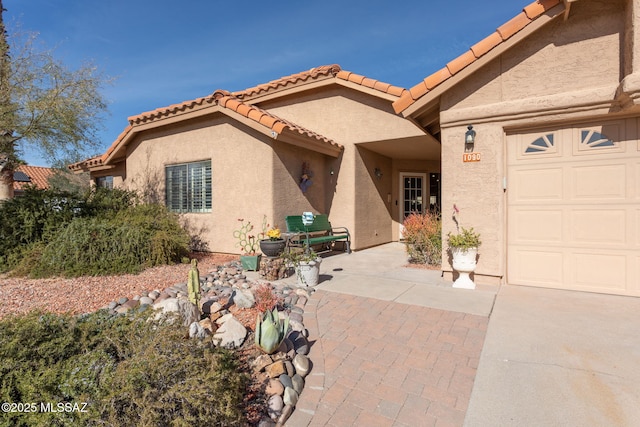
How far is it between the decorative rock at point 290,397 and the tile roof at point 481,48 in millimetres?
5230

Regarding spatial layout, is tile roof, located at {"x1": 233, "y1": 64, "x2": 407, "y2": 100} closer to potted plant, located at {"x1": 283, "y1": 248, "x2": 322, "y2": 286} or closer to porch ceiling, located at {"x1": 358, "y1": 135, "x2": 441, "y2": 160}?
porch ceiling, located at {"x1": 358, "y1": 135, "x2": 441, "y2": 160}

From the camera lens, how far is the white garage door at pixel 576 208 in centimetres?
474

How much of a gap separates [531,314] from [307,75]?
8.45m

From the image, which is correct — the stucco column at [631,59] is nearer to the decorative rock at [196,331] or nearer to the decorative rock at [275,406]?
the decorative rock at [275,406]

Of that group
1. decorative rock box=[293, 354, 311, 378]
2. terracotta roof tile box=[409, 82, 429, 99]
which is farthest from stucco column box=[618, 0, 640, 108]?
decorative rock box=[293, 354, 311, 378]

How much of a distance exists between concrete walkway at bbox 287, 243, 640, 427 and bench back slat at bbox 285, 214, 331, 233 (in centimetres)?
316

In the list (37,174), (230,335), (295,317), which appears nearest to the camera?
→ (230,335)

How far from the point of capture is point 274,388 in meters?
2.59

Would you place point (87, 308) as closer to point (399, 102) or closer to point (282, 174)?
point (282, 174)

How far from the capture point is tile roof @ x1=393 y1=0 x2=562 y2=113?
15.8ft

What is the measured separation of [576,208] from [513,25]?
3.15m

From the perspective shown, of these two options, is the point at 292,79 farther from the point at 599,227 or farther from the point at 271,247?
the point at 599,227

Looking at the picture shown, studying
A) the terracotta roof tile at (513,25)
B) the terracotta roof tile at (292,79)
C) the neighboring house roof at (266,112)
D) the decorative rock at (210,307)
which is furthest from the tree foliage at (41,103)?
the terracotta roof tile at (513,25)

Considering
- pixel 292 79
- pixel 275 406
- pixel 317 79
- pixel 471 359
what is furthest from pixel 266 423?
pixel 292 79
